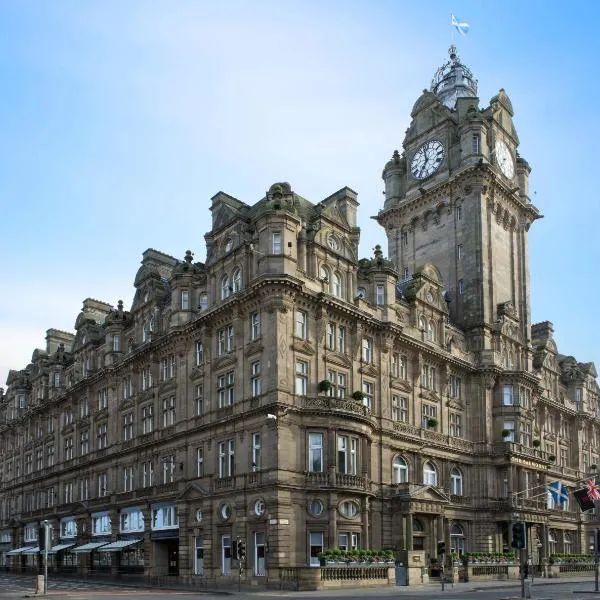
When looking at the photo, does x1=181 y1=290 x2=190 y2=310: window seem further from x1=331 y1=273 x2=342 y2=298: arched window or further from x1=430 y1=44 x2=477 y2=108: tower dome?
x1=430 y1=44 x2=477 y2=108: tower dome

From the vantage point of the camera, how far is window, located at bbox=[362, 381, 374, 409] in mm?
59812

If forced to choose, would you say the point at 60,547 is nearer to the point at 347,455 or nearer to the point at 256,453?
the point at 256,453

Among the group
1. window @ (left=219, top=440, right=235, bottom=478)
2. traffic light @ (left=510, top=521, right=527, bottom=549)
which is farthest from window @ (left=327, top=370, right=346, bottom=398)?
traffic light @ (left=510, top=521, right=527, bottom=549)

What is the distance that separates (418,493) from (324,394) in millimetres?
10490

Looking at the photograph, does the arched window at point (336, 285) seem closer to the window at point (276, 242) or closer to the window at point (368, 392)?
the window at point (276, 242)

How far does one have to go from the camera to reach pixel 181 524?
58.7 m

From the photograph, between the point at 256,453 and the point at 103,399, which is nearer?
the point at 256,453

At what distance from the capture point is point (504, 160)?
81.8m

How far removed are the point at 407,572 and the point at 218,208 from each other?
92.5 feet

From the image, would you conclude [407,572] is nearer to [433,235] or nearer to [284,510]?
[284,510]

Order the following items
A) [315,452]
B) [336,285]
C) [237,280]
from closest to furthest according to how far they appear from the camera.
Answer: [315,452] → [237,280] → [336,285]

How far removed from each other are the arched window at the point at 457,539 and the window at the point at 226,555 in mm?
20085

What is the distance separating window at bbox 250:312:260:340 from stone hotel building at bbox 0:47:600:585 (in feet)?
0.65

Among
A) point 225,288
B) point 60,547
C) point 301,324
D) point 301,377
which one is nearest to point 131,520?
point 60,547
